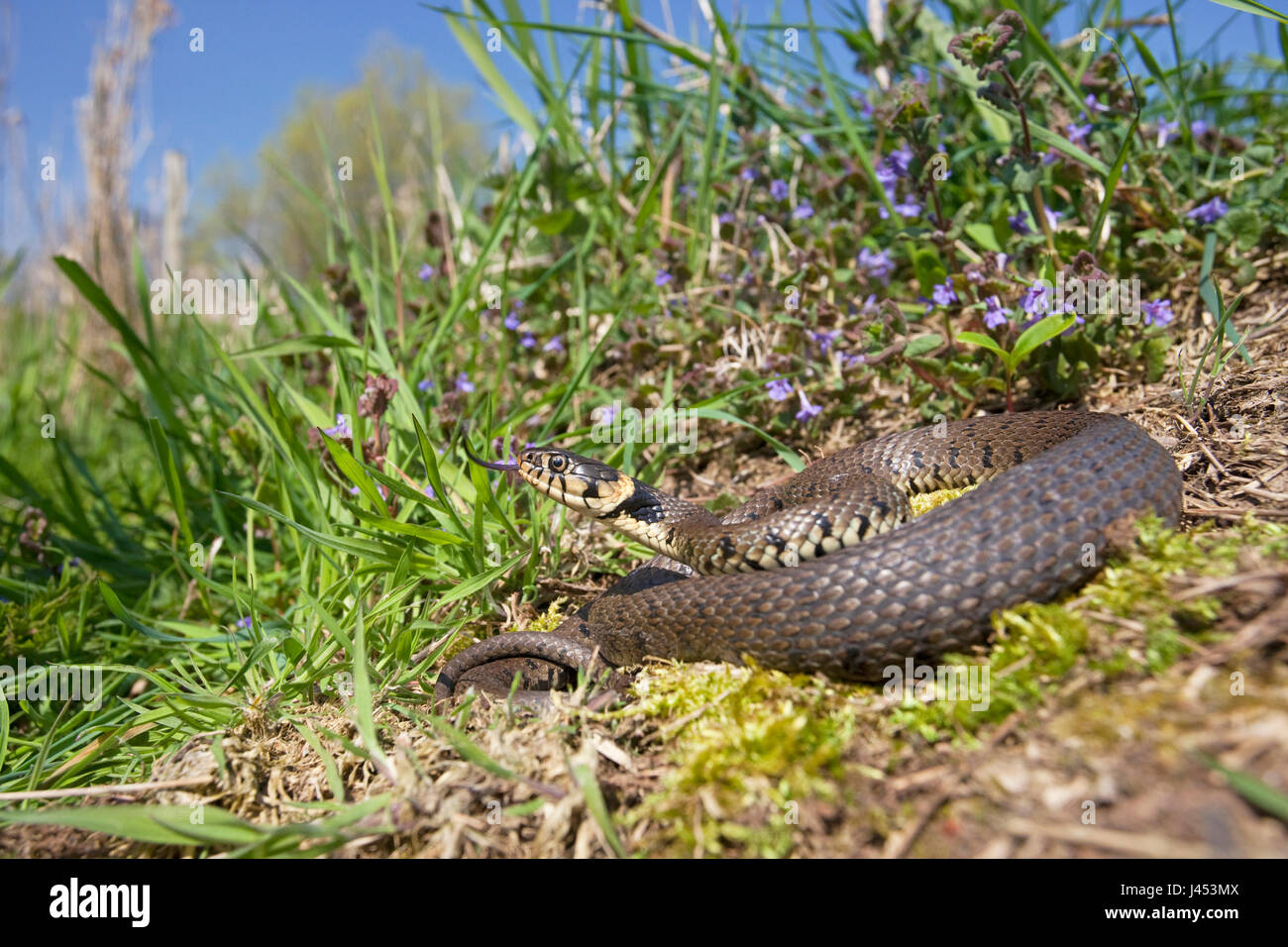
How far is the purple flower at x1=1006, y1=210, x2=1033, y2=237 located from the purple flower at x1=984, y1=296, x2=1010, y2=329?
2.68ft

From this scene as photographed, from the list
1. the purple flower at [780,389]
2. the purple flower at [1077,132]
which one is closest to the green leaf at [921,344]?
the purple flower at [780,389]

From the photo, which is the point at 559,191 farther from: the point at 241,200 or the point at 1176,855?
the point at 241,200

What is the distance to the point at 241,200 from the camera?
5578 centimetres

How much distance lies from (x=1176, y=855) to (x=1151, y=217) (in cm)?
494

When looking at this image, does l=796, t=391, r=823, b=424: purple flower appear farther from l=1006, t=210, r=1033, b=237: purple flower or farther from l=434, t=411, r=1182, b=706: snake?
l=1006, t=210, r=1033, b=237: purple flower

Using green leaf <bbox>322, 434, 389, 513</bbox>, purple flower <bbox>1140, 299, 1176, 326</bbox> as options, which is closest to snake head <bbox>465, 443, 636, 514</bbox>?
green leaf <bbox>322, 434, 389, 513</bbox>

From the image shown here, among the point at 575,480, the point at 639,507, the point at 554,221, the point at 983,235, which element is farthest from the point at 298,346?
the point at 983,235

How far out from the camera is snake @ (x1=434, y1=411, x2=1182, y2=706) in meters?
3.03

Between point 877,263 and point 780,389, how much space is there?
1.39 m

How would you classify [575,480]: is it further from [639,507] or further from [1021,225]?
[1021,225]

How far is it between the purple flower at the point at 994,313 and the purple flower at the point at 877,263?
107cm

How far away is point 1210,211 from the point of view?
17.1 ft

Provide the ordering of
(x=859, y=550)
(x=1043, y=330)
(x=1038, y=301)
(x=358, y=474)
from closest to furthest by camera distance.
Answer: (x=859, y=550)
(x=1043, y=330)
(x=358, y=474)
(x=1038, y=301)

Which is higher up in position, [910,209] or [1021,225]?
[910,209]
